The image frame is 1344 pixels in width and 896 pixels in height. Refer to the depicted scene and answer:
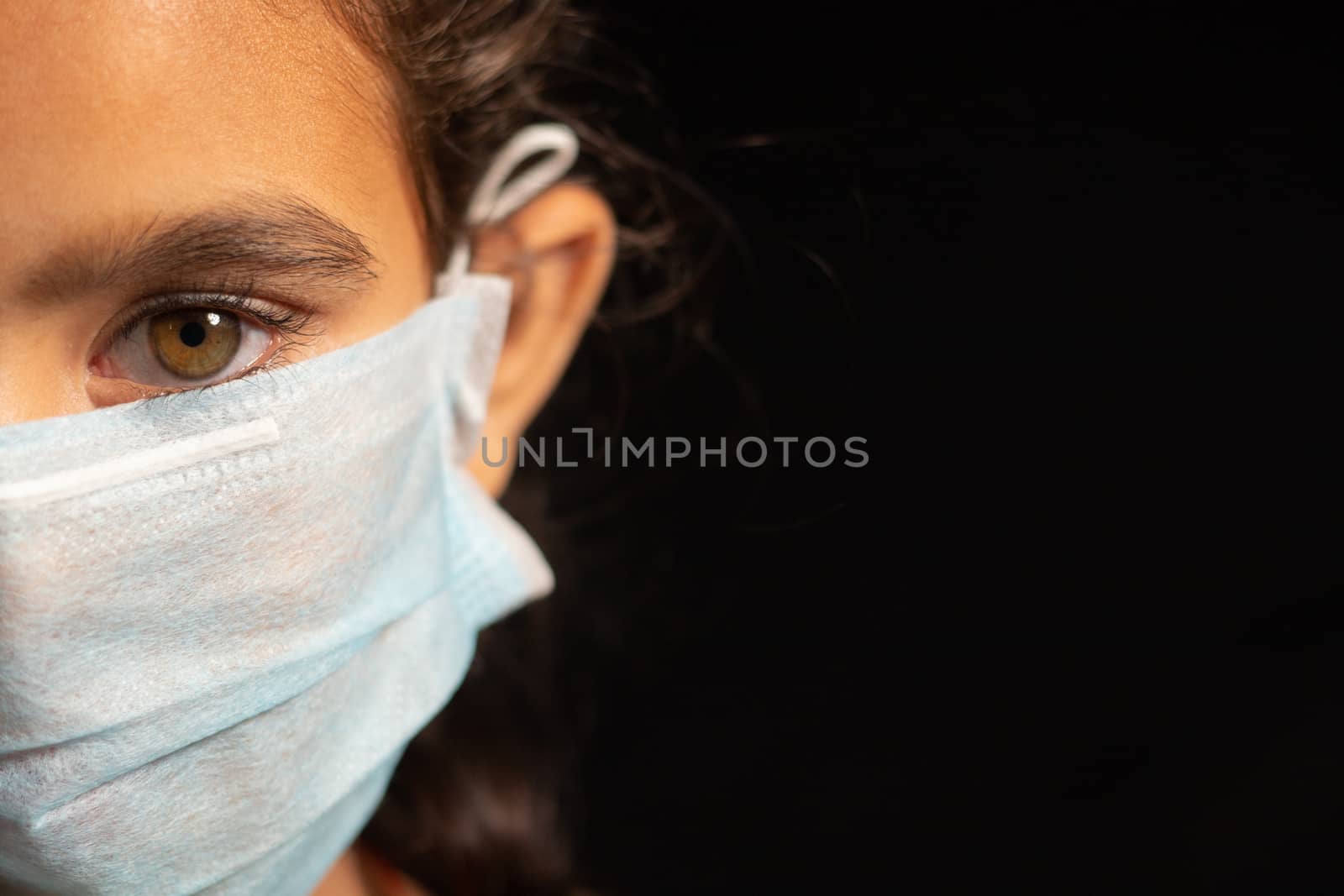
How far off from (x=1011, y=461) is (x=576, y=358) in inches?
21.5

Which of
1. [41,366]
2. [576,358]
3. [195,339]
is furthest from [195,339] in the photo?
[576,358]

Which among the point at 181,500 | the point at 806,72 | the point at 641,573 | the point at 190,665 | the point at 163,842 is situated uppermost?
the point at 806,72

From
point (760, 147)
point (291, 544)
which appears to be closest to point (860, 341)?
point (760, 147)

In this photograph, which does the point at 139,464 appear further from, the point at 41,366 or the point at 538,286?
the point at 538,286

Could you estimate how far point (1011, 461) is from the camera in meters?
1.53

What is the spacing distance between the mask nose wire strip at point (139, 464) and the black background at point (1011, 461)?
2.34ft

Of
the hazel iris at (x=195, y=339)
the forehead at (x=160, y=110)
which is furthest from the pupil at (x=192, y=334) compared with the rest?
the forehead at (x=160, y=110)

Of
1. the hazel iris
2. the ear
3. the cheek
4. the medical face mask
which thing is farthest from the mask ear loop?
the cheek

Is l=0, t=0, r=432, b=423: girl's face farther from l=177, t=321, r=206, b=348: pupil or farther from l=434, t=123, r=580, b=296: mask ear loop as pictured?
l=434, t=123, r=580, b=296: mask ear loop

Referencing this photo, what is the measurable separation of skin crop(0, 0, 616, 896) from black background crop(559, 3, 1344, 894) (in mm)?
569

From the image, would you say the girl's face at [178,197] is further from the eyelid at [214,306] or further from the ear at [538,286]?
the ear at [538,286]

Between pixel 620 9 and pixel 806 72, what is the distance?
0.69 ft

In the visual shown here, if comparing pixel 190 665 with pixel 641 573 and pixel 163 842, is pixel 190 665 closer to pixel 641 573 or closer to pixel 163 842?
pixel 163 842

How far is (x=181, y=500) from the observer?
81 cm
